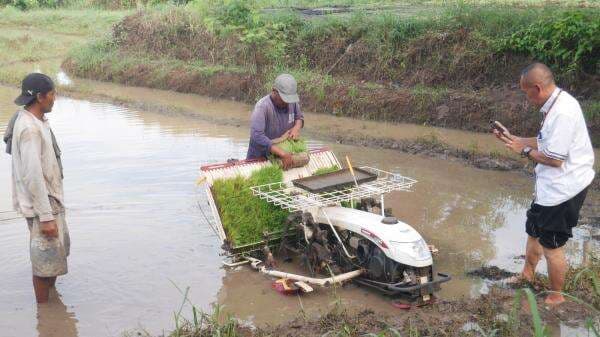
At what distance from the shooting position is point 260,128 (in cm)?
646

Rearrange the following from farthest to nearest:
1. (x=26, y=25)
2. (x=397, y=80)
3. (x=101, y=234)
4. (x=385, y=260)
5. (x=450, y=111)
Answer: (x=26, y=25), (x=397, y=80), (x=450, y=111), (x=101, y=234), (x=385, y=260)

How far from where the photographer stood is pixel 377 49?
14.4 metres

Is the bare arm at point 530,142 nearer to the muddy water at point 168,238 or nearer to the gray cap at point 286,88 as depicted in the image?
the muddy water at point 168,238

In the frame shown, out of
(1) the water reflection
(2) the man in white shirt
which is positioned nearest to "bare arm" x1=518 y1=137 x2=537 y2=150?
(2) the man in white shirt

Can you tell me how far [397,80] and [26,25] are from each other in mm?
22886

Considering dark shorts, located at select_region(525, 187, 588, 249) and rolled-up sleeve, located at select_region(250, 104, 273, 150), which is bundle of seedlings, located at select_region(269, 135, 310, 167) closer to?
rolled-up sleeve, located at select_region(250, 104, 273, 150)

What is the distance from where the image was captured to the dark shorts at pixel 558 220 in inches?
195

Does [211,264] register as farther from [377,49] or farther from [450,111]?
[377,49]

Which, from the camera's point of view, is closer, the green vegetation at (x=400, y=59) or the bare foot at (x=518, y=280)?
the bare foot at (x=518, y=280)

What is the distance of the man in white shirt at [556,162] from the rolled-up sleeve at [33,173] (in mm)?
3627

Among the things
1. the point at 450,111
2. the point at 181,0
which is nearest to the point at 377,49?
the point at 450,111

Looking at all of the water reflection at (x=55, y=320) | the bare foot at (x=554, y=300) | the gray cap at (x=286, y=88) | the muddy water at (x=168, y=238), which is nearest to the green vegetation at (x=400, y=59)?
the muddy water at (x=168, y=238)

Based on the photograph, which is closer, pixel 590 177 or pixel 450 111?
pixel 590 177

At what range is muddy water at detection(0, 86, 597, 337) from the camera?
5.64 metres
